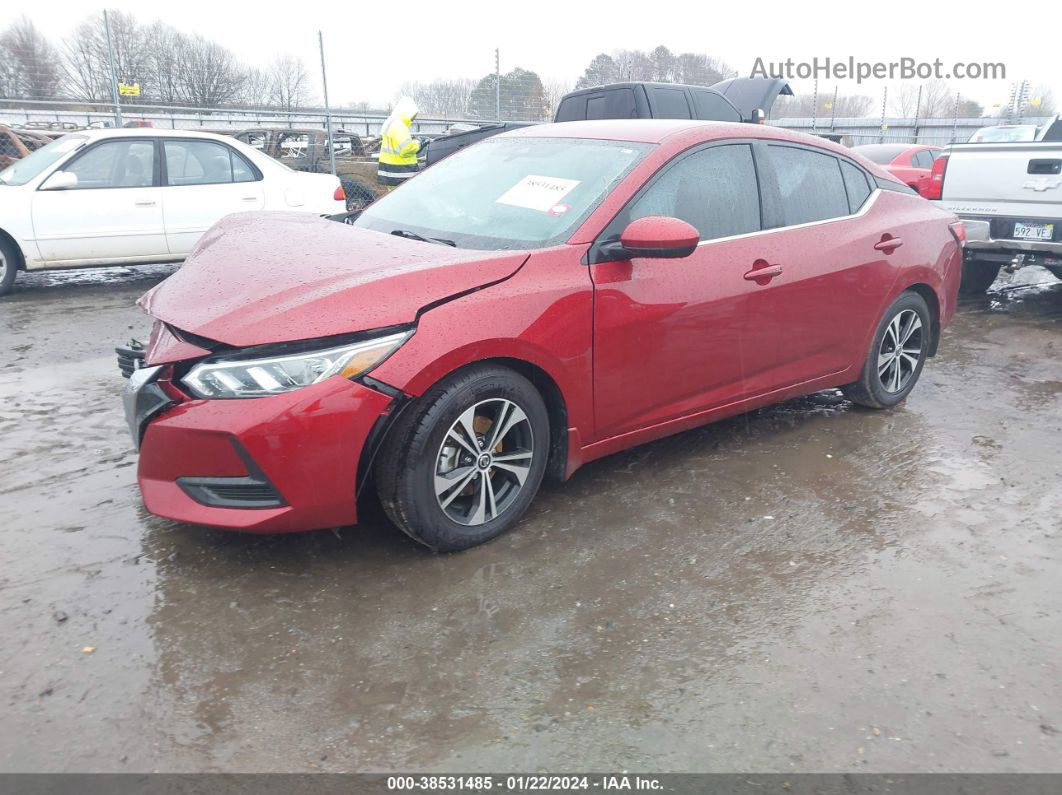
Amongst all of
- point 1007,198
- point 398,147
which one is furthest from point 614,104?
point 1007,198

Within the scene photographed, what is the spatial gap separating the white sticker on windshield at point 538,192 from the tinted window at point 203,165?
5679 millimetres

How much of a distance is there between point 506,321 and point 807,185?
6.96ft

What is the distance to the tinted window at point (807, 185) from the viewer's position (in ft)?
14.0

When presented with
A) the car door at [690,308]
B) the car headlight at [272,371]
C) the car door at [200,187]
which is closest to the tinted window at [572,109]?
the car door at [200,187]

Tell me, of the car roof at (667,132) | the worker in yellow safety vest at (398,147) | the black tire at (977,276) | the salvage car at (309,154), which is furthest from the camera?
the salvage car at (309,154)

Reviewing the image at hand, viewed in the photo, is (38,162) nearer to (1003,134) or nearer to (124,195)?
(124,195)

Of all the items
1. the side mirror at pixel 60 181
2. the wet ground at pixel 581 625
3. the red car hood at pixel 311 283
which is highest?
the side mirror at pixel 60 181

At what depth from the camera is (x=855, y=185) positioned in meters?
4.69

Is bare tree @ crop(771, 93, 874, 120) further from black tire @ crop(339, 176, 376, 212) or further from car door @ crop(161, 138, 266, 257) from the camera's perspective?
car door @ crop(161, 138, 266, 257)

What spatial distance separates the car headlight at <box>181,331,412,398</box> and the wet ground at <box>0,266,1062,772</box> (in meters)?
0.72

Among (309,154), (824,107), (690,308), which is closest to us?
(690,308)

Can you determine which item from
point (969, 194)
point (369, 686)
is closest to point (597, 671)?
point (369, 686)

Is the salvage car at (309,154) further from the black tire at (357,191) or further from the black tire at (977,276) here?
the black tire at (977,276)

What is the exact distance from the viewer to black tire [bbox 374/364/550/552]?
303cm
